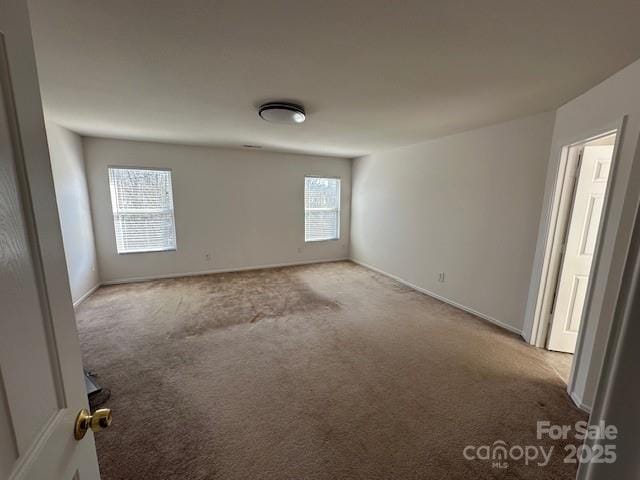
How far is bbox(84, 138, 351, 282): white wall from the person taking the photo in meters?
4.24

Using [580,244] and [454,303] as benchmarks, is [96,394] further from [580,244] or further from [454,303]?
[580,244]

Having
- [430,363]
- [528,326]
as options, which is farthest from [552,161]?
[430,363]

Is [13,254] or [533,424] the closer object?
[13,254]

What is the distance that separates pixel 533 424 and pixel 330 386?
138 centimetres

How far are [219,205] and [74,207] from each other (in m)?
1.98

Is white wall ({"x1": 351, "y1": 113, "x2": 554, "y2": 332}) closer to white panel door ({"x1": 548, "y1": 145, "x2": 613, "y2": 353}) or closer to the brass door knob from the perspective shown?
white panel door ({"x1": 548, "y1": 145, "x2": 613, "y2": 353})

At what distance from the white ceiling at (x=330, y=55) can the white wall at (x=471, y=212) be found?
431mm

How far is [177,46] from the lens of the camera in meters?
1.57

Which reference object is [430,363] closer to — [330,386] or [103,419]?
[330,386]

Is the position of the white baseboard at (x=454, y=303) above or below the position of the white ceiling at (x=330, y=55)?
below

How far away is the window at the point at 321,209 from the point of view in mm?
5754

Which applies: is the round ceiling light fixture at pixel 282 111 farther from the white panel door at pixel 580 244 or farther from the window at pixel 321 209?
the window at pixel 321 209

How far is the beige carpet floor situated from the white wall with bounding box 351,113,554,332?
462 millimetres

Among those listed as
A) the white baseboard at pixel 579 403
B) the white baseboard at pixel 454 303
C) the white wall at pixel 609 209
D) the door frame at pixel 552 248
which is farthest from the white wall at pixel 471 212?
the white baseboard at pixel 579 403
